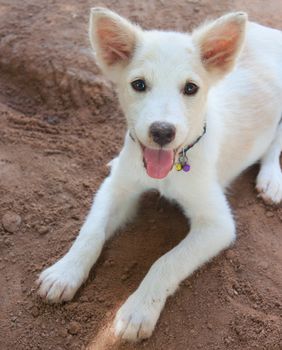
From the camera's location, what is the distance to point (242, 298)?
3689 millimetres

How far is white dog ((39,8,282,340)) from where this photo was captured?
3277mm

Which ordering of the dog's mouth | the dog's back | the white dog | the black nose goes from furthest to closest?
1. the dog's back
2. the dog's mouth
3. the white dog
4. the black nose

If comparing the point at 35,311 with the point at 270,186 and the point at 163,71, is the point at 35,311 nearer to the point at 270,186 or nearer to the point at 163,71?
the point at 163,71

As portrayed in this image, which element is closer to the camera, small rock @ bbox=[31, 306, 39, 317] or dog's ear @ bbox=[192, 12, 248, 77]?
dog's ear @ bbox=[192, 12, 248, 77]

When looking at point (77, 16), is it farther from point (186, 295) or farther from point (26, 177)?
point (186, 295)

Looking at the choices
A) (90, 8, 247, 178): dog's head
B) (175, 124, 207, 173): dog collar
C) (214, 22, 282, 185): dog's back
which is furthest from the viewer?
(214, 22, 282, 185): dog's back

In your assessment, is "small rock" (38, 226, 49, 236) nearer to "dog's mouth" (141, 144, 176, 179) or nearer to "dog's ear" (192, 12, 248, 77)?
"dog's mouth" (141, 144, 176, 179)

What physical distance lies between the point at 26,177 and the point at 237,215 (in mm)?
1814

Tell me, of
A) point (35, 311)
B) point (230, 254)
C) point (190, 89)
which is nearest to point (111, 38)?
point (190, 89)

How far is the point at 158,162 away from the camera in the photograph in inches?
134

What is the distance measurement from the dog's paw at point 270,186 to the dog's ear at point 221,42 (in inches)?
52.2

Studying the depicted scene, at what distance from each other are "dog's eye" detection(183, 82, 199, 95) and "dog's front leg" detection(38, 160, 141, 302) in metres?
0.99

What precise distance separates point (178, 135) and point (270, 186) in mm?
1643

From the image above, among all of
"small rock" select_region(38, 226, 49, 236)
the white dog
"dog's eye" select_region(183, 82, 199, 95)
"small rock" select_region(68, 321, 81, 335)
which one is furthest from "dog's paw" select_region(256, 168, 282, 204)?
"small rock" select_region(68, 321, 81, 335)
